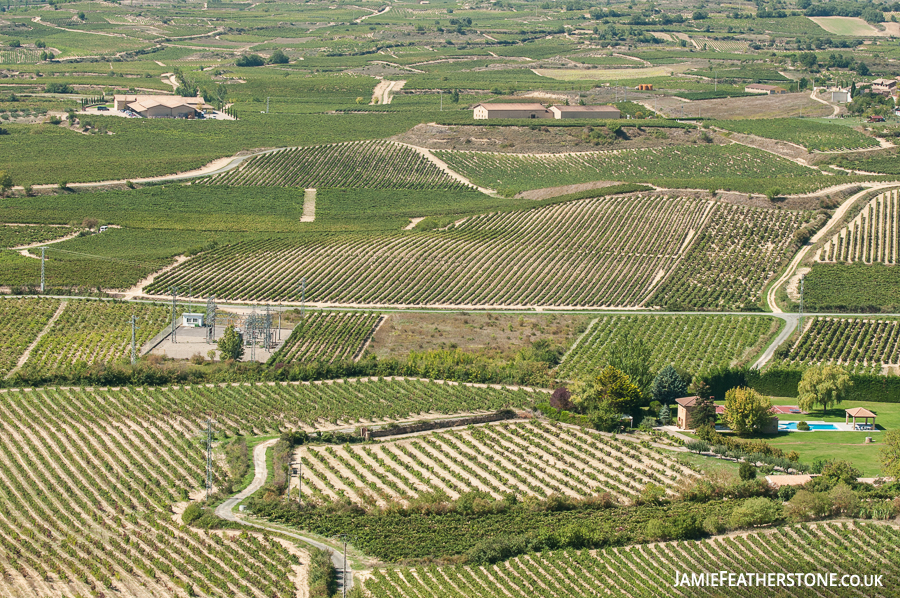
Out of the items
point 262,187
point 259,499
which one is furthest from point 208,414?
point 262,187

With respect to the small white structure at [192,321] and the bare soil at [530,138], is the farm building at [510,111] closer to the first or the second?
the bare soil at [530,138]

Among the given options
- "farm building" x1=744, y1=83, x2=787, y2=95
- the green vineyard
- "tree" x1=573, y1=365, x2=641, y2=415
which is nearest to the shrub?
"tree" x1=573, y1=365, x2=641, y2=415

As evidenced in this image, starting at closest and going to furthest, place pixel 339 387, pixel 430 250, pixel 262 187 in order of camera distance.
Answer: pixel 339 387 → pixel 430 250 → pixel 262 187

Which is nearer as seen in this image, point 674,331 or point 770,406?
point 770,406

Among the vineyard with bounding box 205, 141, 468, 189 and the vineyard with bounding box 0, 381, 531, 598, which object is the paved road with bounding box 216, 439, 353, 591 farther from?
the vineyard with bounding box 205, 141, 468, 189

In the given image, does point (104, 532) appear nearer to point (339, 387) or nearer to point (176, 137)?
point (339, 387)
